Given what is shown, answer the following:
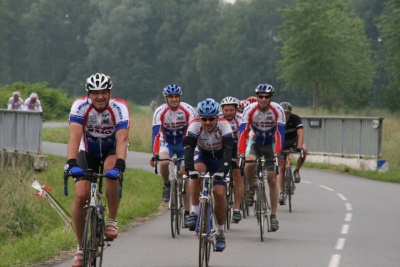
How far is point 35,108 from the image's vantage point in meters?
32.6

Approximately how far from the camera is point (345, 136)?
31.2 m

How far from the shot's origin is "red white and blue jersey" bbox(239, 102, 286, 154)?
48.1 ft

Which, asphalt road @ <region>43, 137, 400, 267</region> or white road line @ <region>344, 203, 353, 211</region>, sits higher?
white road line @ <region>344, 203, 353, 211</region>

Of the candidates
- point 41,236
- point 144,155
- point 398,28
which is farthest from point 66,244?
point 398,28

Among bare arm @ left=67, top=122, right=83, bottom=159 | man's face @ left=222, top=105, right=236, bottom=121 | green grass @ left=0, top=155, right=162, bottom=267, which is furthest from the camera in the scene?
man's face @ left=222, top=105, right=236, bottom=121

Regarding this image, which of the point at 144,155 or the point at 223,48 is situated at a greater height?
the point at 223,48

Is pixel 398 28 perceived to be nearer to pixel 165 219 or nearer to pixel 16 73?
pixel 165 219

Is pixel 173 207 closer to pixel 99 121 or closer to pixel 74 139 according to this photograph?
pixel 99 121

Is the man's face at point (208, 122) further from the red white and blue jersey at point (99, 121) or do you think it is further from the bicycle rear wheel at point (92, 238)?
the bicycle rear wheel at point (92, 238)

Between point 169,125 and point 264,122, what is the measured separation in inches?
55.4

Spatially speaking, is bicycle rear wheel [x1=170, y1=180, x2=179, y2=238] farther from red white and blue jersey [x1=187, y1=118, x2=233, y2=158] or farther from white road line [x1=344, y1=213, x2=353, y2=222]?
white road line [x1=344, y1=213, x2=353, y2=222]

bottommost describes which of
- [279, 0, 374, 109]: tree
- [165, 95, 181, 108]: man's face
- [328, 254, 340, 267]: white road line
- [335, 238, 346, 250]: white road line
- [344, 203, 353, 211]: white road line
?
[328, 254, 340, 267]: white road line

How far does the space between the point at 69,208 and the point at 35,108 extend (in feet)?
43.5

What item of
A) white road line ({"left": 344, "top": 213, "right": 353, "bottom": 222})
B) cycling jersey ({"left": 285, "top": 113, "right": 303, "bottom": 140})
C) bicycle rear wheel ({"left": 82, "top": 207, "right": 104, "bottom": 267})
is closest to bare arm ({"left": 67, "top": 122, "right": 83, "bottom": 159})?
bicycle rear wheel ({"left": 82, "top": 207, "right": 104, "bottom": 267})
